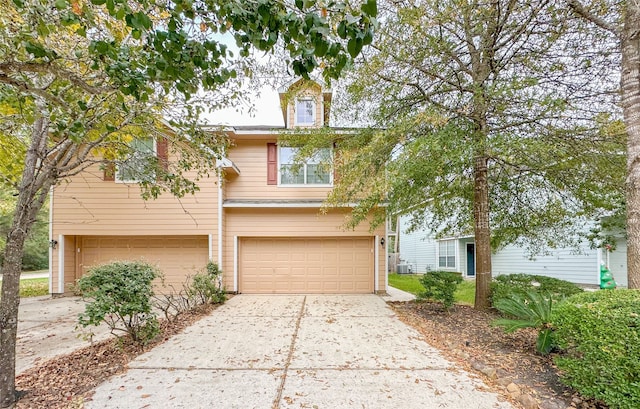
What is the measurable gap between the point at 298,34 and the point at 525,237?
8.10 meters

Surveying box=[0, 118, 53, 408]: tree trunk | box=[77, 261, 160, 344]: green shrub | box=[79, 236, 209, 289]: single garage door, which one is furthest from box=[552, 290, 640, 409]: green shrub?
box=[79, 236, 209, 289]: single garage door

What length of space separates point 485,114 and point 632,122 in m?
2.27

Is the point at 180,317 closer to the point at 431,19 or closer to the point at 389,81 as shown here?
the point at 389,81

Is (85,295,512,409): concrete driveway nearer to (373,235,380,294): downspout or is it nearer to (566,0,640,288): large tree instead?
(566,0,640,288): large tree

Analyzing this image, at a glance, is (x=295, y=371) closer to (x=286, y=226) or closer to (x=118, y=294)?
(x=118, y=294)

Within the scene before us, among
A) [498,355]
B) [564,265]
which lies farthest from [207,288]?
[564,265]

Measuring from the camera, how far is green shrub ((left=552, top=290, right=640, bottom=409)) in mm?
2615

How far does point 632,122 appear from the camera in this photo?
4.09 meters

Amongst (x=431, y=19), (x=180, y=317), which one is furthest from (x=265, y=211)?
(x=431, y=19)

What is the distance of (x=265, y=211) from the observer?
31.7ft

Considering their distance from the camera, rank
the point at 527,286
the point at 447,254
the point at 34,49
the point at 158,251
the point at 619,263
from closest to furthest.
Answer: the point at 34,49 → the point at 527,286 → the point at 158,251 → the point at 619,263 → the point at 447,254

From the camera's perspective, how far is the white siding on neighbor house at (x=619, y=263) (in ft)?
34.9

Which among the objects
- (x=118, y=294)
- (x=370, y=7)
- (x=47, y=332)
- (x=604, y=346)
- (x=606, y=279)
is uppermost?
(x=370, y=7)

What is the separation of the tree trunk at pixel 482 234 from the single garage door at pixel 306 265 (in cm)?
362
